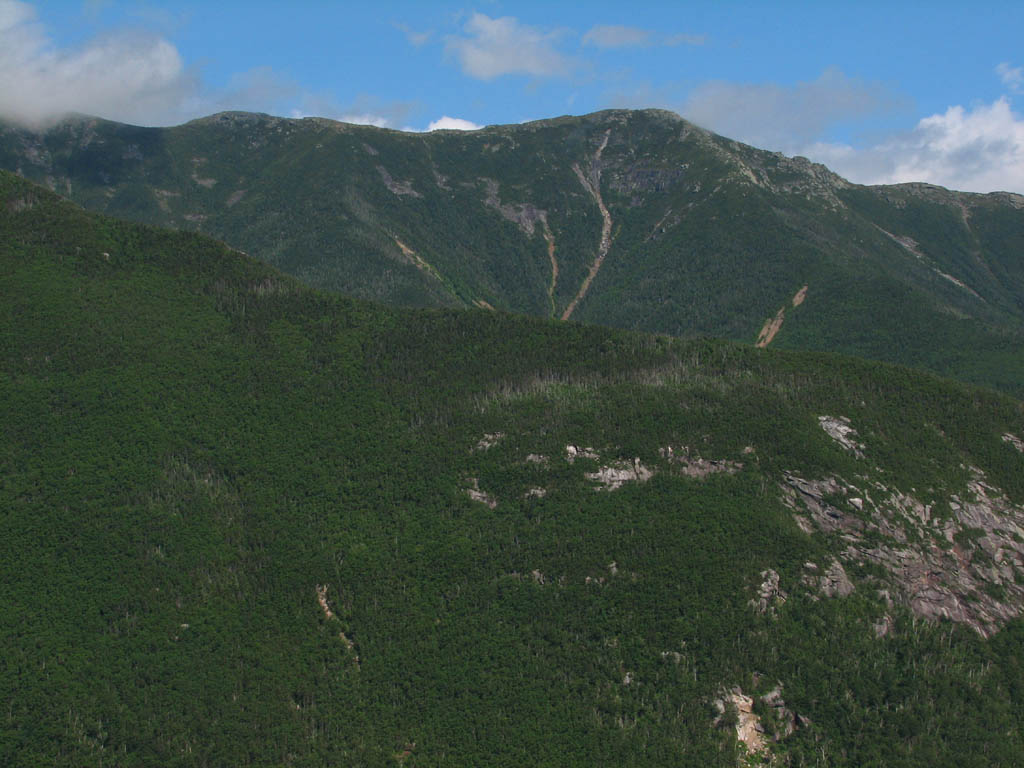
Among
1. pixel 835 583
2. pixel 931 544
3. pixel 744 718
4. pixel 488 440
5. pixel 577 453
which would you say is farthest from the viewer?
pixel 488 440

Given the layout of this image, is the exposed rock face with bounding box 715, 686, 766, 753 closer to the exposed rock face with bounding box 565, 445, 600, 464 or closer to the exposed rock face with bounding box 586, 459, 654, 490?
the exposed rock face with bounding box 586, 459, 654, 490

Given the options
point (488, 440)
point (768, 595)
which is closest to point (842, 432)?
point (768, 595)

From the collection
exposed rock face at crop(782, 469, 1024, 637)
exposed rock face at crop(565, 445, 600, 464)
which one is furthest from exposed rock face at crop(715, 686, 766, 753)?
exposed rock face at crop(565, 445, 600, 464)

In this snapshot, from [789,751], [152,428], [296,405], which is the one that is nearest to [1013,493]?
[789,751]

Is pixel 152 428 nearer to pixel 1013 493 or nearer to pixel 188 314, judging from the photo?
pixel 188 314

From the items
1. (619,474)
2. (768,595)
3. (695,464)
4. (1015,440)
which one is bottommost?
(768,595)

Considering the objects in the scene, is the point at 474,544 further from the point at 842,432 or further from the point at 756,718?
the point at 842,432
